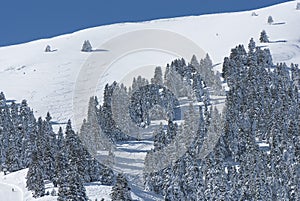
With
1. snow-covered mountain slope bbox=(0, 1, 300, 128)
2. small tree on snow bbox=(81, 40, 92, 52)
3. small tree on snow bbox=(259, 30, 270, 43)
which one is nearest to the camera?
snow-covered mountain slope bbox=(0, 1, 300, 128)

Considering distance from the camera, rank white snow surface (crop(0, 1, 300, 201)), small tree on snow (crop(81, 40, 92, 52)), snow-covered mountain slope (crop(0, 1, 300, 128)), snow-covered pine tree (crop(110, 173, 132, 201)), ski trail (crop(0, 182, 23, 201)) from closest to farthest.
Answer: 1. snow-covered pine tree (crop(110, 173, 132, 201))
2. ski trail (crop(0, 182, 23, 201))
3. white snow surface (crop(0, 1, 300, 201))
4. snow-covered mountain slope (crop(0, 1, 300, 128))
5. small tree on snow (crop(81, 40, 92, 52))

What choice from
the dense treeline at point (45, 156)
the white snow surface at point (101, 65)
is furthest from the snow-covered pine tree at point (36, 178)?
the white snow surface at point (101, 65)

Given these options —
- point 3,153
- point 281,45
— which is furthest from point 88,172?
point 281,45

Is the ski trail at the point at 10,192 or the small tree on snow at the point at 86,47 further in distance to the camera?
the small tree on snow at the point at 86,47

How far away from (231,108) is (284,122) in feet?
34.1

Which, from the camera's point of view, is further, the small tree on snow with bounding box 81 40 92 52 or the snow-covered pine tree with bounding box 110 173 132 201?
the small tree on snow with bounding box 81 40 92 52

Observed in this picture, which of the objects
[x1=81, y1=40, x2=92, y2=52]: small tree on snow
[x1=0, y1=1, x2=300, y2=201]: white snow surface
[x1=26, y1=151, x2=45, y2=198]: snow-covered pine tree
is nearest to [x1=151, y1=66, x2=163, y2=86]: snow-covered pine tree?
[x1=0, y1=1, x2=300, y2=201]: white snow surface

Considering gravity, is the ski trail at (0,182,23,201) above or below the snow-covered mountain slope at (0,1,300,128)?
below

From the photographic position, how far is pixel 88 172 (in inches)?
2987

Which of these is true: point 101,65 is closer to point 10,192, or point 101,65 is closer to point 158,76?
point 158,76

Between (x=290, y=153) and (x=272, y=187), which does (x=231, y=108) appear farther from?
(x=272, y=187)

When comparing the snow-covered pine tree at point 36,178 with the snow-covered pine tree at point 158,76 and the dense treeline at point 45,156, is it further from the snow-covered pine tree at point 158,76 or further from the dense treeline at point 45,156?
the snow-covered pine tree at point 158,76

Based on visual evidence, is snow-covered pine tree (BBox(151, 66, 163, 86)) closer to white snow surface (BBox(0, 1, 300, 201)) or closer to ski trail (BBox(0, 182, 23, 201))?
white snow surface (BBox(0, 1, 300, 201))

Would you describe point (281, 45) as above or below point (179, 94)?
above
